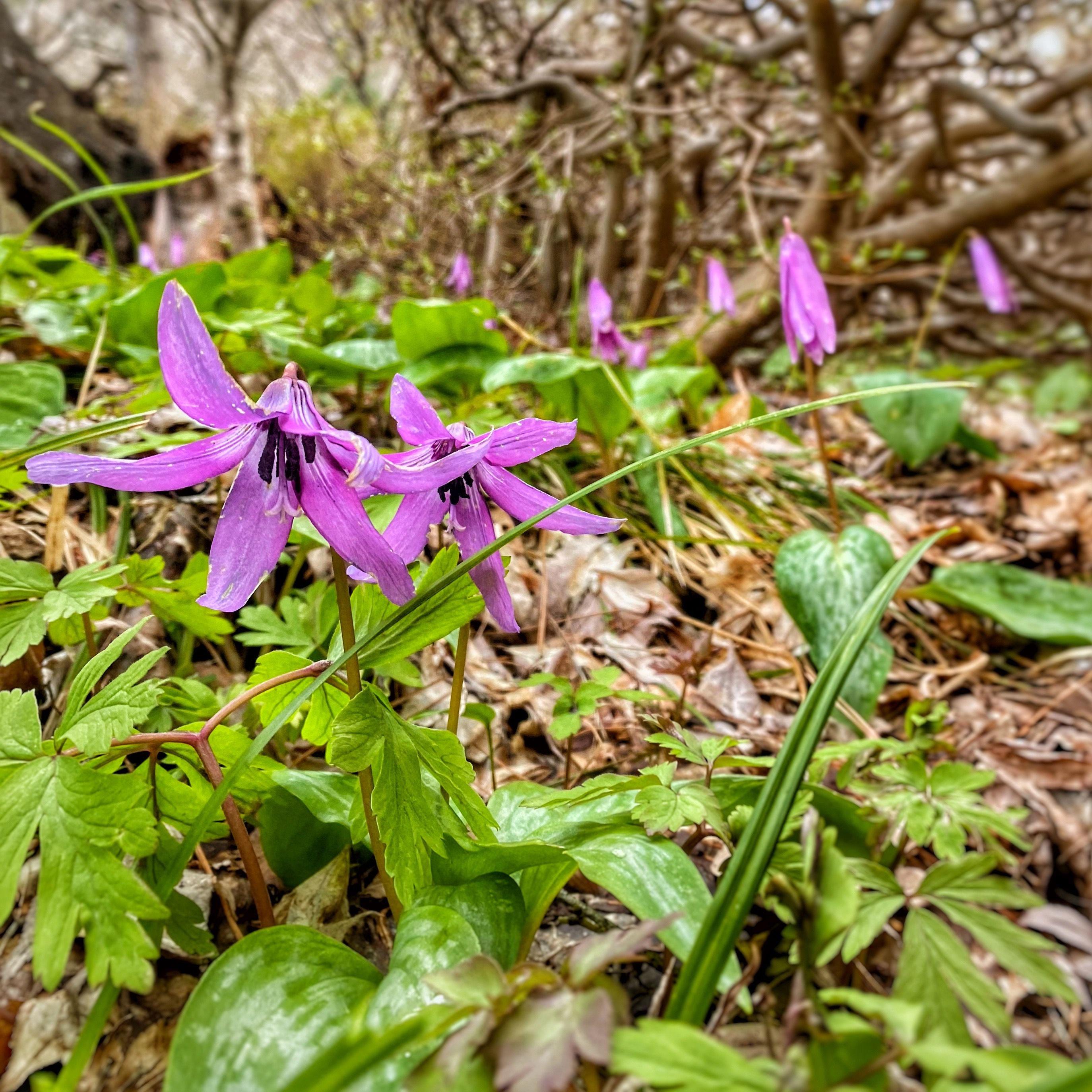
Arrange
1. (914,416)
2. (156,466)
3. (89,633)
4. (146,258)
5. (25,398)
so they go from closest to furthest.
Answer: (156,466)
(89,633)
(25,398)
(914,416)
(146,258)

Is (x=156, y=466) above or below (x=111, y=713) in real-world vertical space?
above

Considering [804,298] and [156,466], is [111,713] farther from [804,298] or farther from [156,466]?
[804,298]

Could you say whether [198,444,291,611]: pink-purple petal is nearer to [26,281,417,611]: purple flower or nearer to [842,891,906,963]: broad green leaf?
[26,281,417,611]: purple flower

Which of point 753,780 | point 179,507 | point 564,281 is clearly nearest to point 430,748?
point 753,780

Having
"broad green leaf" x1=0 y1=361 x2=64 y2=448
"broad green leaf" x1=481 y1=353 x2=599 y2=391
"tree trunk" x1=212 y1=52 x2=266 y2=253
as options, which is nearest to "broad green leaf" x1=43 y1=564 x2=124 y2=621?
"broad green leaf" x1=0 y1=361 x2=64 y2=448

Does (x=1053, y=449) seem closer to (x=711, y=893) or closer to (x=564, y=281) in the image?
(x=564, y=281)

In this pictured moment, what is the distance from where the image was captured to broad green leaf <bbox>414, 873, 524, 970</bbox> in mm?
702

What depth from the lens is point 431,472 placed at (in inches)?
25.7

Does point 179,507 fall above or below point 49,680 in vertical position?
above

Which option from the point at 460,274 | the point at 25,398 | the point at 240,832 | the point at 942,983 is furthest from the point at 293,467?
the point at 460,274

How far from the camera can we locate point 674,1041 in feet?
1.47

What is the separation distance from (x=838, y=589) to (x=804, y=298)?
2.18 ft

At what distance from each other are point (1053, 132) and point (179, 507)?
166 inches

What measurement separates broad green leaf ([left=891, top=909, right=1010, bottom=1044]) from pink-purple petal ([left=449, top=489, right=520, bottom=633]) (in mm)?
454
